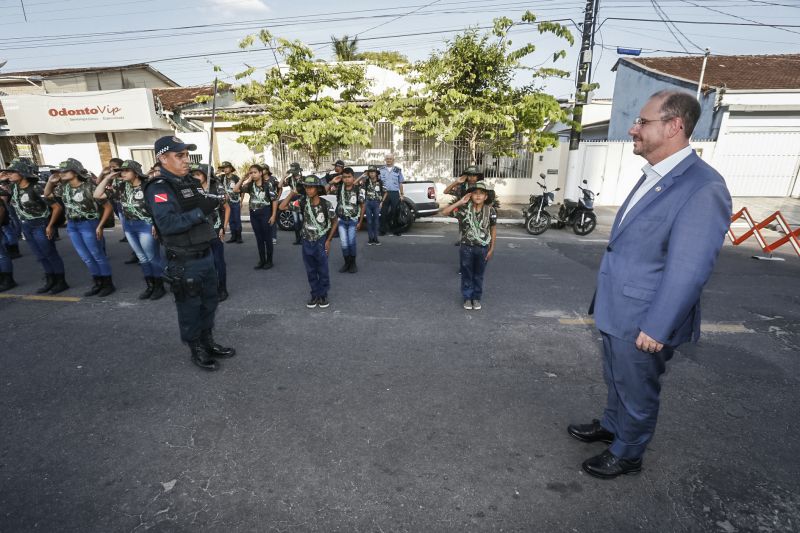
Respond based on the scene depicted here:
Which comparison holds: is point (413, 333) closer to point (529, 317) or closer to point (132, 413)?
point (529, 317)

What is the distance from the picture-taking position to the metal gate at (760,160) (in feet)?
46.8

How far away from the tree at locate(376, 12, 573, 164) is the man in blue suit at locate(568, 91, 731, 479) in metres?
10.2

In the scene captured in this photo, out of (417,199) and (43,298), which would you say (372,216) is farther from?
(43,298)

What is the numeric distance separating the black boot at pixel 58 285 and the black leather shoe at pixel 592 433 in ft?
23.2

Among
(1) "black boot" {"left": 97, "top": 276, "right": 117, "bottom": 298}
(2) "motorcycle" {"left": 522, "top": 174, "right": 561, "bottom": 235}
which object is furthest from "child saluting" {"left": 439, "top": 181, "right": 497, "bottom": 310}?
(2) "motorcycle" {"left": 522, "top": 174, "right": 561, "bottom": 235}

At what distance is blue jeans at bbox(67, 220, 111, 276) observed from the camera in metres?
5.58

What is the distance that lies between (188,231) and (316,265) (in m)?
1.93

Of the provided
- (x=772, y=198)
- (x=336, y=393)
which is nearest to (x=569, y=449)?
(x=336, y=393)

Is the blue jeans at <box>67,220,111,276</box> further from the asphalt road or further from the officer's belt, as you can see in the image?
the officer's belt

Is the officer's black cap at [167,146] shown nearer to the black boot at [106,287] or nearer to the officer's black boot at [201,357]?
the officer's black boot at [201,357]

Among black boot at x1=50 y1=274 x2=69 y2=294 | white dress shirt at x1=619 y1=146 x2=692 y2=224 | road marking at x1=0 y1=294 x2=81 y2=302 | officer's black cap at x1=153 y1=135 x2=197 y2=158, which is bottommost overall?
road marking at x1=0 y1=294 x2=81 y2=302

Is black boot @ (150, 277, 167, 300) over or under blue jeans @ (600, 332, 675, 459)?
under

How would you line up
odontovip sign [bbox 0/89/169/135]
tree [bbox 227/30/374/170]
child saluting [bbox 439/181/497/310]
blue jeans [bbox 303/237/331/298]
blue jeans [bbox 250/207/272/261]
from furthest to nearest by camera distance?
odontovip sign [bbox 0/89/169/135] → tree [bbox 227/30/374/170] → blue jeans [bbox 250/207/272/261] → blue jeans [bbox 303/237/331/298] → child saluting [bbox 439/181/497/310]

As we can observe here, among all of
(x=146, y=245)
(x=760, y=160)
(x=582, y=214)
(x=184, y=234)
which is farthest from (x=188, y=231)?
(x=760, y=160)
